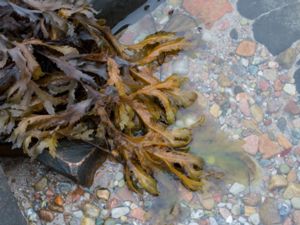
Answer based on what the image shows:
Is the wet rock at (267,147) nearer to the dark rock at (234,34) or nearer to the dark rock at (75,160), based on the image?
the dark rock at (234,34)

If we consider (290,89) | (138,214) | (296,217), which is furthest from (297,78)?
(138,214)

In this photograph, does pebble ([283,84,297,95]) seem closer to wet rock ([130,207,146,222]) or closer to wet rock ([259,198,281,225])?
wet rock ([259,198,281,225])

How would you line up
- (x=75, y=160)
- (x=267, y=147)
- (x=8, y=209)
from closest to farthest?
(x=8, y=209) → (x=75, y=160) → (x=267, y=147)

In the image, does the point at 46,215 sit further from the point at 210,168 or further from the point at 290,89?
the point at 290,89

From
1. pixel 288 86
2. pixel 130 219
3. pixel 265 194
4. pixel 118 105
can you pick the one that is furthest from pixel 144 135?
pixel 288 86

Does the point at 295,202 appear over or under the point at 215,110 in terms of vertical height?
under

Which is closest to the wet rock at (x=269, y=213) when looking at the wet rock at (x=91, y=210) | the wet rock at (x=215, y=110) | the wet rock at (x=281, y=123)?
the wet rock at (x=281, y=123)

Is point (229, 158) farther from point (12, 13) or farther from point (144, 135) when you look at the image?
point (12, 13)
